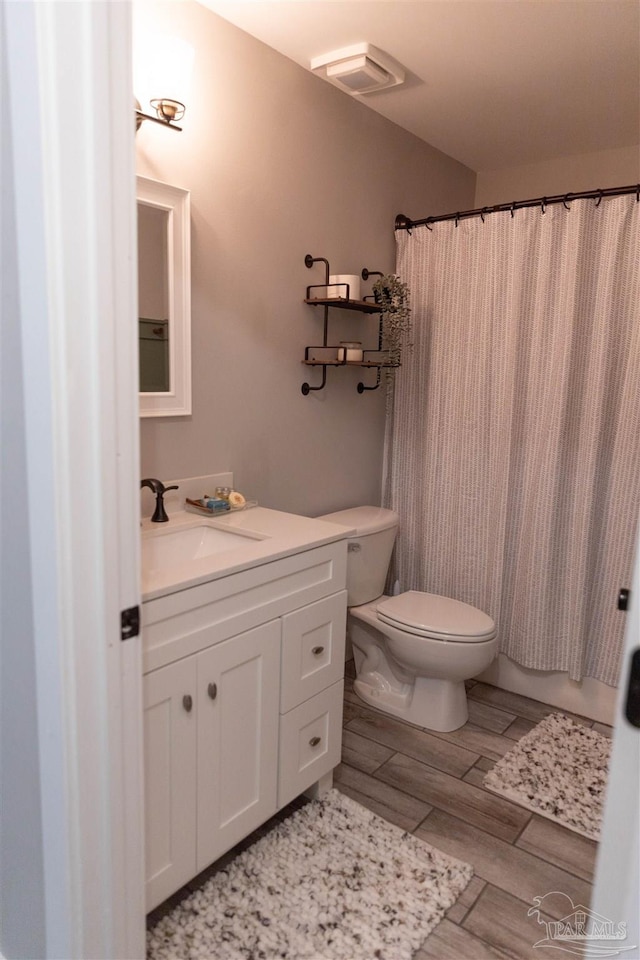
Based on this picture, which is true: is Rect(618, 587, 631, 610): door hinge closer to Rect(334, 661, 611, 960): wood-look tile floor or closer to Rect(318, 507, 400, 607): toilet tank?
Rect(334, 661, 611, 960): wood-look tile floor

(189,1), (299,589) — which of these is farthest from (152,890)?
(189,1)

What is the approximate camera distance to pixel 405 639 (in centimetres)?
240

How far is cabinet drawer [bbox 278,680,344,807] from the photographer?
6.08 ft

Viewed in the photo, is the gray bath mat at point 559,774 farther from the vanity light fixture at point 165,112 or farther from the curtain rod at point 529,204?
the vanity light fixture at point 165,112

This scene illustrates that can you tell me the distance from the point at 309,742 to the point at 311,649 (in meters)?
0.29

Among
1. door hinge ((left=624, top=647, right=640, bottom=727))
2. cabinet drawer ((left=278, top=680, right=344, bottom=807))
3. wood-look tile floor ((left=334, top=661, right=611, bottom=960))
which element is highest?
door hinge ((left=624, top=647, right=640, bottom=727))

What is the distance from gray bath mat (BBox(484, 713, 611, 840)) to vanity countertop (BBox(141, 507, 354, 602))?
103 centimetres

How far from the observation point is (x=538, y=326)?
2547 millimetres

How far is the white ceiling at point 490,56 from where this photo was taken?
6.27 ft

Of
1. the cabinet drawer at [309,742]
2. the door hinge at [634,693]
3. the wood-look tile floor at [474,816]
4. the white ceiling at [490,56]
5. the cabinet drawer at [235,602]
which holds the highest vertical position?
the white ceiling at [490,56]

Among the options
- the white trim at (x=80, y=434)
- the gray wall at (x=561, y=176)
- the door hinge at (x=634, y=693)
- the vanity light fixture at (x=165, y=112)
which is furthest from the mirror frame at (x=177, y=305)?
the gray wall at (x=561, y=176)

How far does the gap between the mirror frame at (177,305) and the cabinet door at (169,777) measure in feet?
2.68

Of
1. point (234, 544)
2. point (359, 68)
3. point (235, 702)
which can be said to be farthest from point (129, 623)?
point (359, 68)

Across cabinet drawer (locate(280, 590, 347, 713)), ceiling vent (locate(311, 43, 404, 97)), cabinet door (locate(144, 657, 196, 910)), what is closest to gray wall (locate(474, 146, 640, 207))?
ceiling vent (locate(311, 43, 404, 97))
